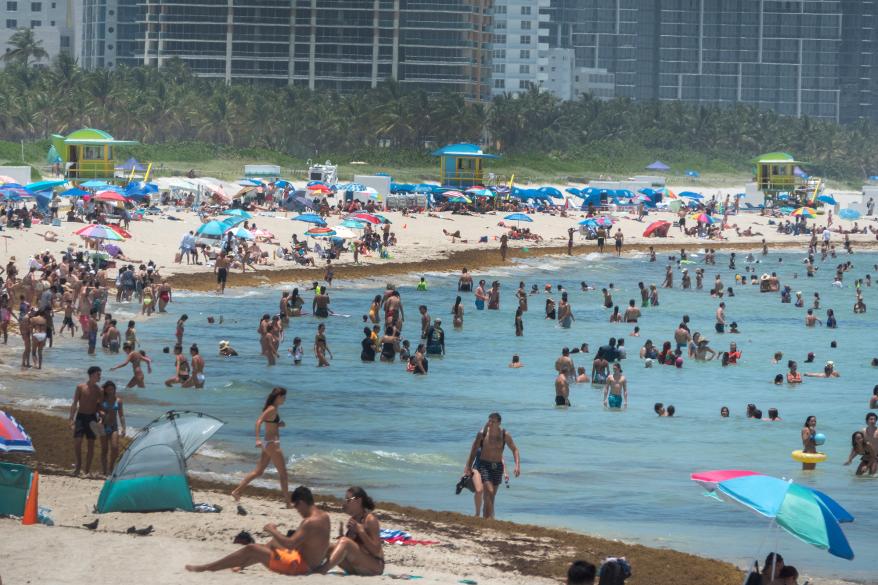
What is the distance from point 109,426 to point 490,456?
4590mm

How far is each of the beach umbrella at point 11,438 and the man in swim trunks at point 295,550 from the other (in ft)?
14.4

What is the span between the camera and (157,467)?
1608 cm

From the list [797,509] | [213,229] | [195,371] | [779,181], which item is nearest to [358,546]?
[797,509]

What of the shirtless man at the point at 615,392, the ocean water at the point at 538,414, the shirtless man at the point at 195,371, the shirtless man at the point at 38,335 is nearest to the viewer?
the ocean water at the point at 538,414

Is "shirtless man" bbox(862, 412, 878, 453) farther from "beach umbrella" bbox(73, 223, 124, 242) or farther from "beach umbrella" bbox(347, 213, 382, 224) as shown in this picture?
"beach umbrella" bbox(347, 213, 382, 224)

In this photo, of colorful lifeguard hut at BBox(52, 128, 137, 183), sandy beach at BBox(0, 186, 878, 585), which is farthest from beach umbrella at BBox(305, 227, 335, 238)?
sandy beach at BBox(0, 186, 878, 585)

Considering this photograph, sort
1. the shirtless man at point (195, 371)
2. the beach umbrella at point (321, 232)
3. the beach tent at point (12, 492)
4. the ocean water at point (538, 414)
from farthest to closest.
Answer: the beach umbrella at point (321, 232) → the shirtless man at point (195, 371) → the ocean water at point (538, 414) → the beach tent at point (12, 492)

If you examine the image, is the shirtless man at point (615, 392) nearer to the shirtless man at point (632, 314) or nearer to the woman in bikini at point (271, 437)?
the woman in bikini at point (271, 437)

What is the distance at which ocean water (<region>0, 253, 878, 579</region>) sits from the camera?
19672 millimetres

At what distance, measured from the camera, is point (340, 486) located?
66.7 feet

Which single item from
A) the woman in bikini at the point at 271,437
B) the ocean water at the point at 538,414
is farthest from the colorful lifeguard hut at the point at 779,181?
the woman in bikini at the point at 271,437

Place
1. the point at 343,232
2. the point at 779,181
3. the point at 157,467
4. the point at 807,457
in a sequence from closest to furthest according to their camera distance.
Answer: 1. the point at 157,467
2. the point at 807,457
3. the point at 343,232
4. the point at 779,181

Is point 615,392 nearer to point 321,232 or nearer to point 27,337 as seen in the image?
point 27,337

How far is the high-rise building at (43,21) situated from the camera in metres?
168
